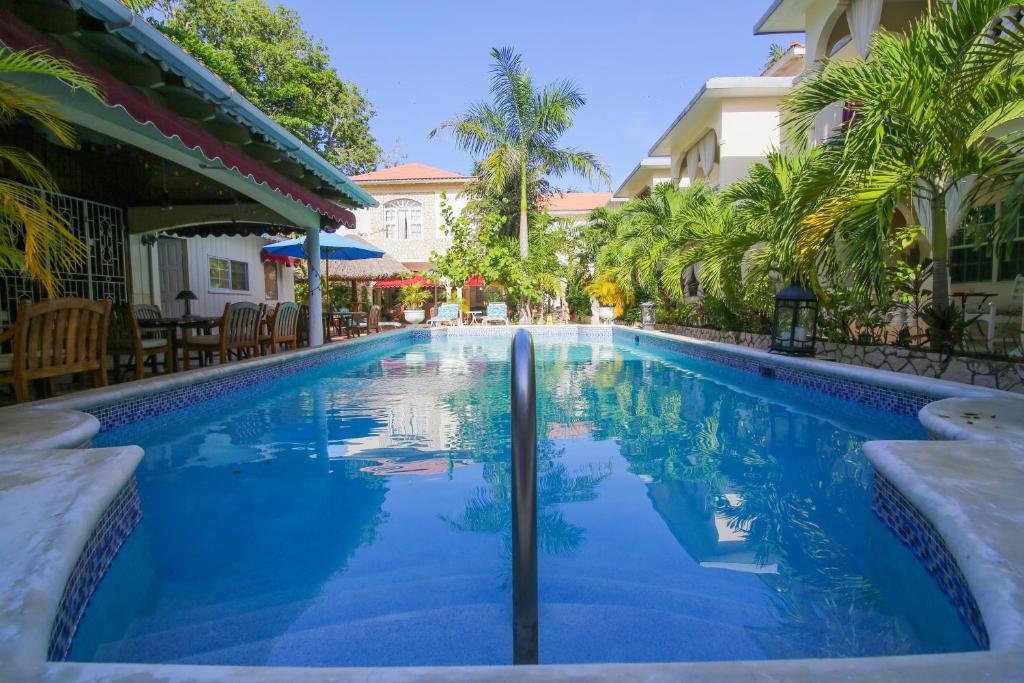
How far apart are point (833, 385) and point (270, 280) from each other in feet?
51.6

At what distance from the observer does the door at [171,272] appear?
40.9ft

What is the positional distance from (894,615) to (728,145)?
14.5 meters

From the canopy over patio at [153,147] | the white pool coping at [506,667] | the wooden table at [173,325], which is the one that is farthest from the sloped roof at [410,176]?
the white pool coping at [506,667]

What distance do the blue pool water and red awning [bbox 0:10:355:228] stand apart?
2588mm

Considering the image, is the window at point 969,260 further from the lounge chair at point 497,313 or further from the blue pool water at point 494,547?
the lounge chair at point 497,313

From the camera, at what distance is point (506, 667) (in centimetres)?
137

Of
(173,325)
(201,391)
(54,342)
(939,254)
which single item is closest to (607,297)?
(939,254)

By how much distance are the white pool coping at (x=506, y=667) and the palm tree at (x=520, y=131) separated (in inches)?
685

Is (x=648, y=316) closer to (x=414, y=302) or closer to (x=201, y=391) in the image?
(x=414, y=302)

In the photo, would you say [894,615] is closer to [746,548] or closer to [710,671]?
[746,548]

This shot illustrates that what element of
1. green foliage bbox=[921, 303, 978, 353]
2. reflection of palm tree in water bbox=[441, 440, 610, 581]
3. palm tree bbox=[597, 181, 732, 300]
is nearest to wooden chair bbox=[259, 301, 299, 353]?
reflection of palm tree in water bbox=[441, 440, 610, 581]

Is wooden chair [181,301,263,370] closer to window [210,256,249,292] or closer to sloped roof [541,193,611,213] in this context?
window [210,256,249,292]

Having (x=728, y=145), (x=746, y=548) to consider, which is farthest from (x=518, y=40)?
(x=746, y=548)

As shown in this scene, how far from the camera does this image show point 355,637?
7.49ft
